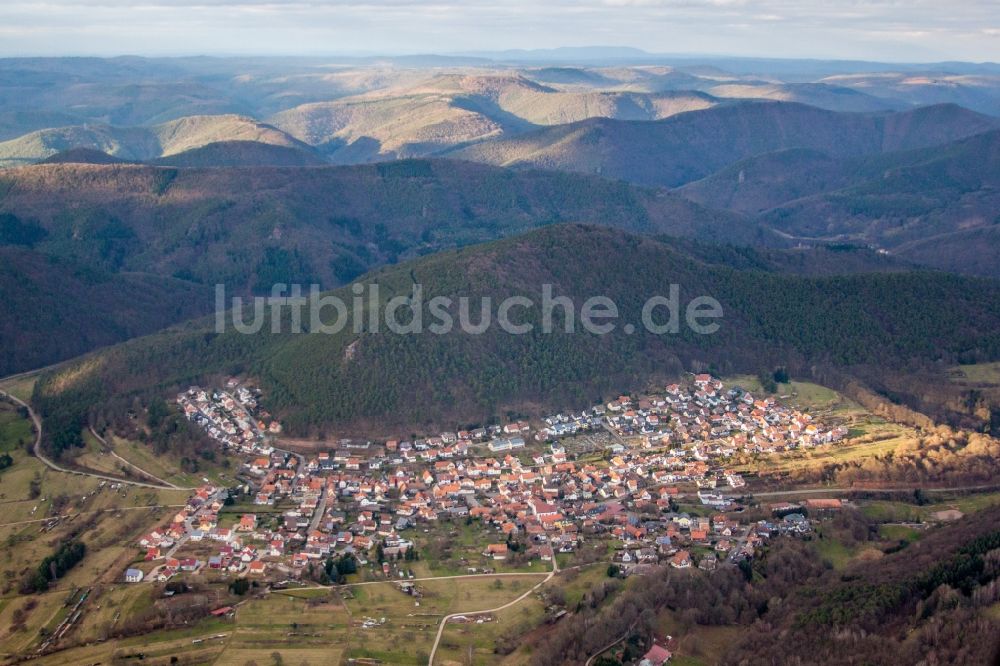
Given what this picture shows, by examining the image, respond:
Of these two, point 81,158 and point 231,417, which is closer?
point 231,417

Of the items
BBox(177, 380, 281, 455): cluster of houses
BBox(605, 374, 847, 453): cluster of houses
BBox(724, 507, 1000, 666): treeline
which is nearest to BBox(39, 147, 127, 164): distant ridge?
BBox(177, 380, 281, 455): cluster of houses

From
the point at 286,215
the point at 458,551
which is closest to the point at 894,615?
the point at 458,551

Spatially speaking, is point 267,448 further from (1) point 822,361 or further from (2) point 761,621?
(1) point 822,361

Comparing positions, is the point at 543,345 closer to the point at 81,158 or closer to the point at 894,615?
the point at 894,615

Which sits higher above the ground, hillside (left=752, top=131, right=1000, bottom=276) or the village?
hillside (left=752, top=131, right=1000, bottom=276)

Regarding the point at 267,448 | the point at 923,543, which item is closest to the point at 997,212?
the point at 923,543

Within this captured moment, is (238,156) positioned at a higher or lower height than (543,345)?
higher

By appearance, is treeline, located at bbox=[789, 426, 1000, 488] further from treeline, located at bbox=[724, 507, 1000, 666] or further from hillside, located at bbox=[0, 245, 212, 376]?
hillside, located at bbox=[0, 245, 212, 376]
